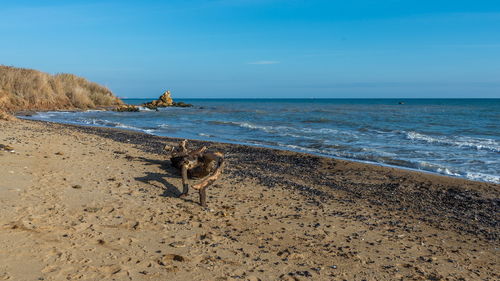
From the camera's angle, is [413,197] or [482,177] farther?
[482,177]

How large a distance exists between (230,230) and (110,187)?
114 inches

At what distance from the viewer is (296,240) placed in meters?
5.57

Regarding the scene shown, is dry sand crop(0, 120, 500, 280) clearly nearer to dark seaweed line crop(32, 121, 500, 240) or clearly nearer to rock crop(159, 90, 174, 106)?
dark seaweed line crop(32, 121, 500, 240)

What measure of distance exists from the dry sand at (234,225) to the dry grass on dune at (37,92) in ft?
81.1

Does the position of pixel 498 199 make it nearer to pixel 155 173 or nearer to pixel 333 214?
pixel 333 214

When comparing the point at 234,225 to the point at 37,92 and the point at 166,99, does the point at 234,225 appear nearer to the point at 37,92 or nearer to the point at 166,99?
the point at 37,92

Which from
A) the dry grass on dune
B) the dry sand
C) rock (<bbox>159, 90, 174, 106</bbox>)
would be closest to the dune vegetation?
the dry grass on dune

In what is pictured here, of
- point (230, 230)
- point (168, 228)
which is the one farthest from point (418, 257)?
point (168, 228)

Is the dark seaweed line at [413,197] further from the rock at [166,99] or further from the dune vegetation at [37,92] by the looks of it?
the rock at [166,99]

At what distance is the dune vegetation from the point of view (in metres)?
33.1

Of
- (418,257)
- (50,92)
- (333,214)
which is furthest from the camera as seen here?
(50,92)

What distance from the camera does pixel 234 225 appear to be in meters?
6.02

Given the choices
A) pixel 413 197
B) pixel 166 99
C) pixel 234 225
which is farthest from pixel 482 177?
pixel 166 99

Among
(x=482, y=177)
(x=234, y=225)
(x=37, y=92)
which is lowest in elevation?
(x=482, y=177)
